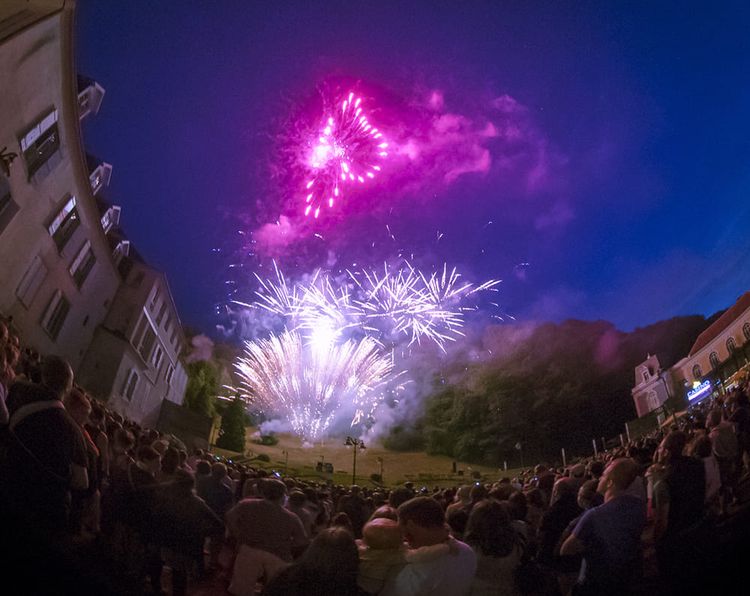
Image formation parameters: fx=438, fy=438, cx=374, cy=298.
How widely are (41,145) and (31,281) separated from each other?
265 inches

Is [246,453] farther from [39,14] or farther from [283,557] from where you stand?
[283,557]

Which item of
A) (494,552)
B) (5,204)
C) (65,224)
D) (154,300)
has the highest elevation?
(154,300)

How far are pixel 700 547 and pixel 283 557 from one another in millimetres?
4540

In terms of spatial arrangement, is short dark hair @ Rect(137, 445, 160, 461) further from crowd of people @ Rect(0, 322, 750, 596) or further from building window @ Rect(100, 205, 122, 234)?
A: building window @ Rect(100, 205, 122, 234)

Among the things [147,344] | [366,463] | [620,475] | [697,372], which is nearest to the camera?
[620,475]

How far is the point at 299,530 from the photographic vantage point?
5188 mm

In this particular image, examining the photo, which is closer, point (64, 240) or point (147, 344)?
point (64, 240)

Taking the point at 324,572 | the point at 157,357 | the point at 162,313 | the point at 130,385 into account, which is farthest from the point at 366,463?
the point at 324,572

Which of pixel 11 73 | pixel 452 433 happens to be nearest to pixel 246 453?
pixel 452 433

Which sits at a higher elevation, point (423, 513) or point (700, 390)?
point (700, 390)

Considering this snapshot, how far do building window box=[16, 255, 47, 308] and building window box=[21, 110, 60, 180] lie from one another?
448 cm

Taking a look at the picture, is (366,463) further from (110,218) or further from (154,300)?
(110,218)

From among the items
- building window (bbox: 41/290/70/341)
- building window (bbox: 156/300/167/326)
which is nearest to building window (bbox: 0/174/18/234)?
building window (bbox: 41/290/70/341)

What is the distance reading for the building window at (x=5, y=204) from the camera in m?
18.6
